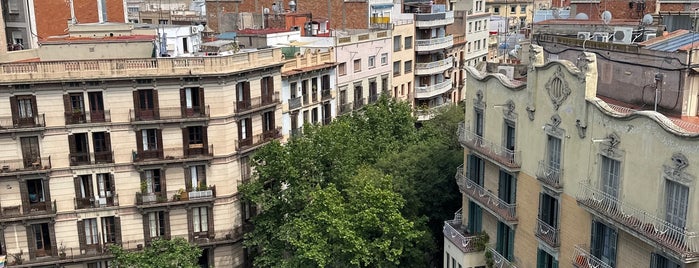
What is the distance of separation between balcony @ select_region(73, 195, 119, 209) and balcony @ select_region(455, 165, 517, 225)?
26444mm

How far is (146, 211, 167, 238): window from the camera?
168 feet

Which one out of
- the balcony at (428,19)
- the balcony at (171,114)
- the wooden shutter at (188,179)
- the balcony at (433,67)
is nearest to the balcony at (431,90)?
the balcony at (433,67)

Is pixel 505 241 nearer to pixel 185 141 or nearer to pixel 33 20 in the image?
pixel 185 141

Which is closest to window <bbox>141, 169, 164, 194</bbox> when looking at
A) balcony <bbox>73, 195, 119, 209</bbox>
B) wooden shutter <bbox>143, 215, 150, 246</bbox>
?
wooden shutter <bbox>143, 215, 150, 246</bbox>

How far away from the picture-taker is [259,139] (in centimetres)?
5438

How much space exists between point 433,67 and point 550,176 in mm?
52914

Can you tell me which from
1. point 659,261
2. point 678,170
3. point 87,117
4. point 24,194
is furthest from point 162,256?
point 678,170

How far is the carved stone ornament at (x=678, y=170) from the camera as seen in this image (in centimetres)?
2433

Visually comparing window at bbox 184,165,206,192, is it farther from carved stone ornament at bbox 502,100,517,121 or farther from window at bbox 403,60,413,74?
window at bbox 403,60,413,74

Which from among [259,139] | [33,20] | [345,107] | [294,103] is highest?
[33,20]

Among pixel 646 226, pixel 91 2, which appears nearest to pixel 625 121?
pixel 646 226

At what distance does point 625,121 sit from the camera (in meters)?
27.2

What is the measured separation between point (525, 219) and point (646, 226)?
891 centimetres

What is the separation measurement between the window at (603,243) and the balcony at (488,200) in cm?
581
